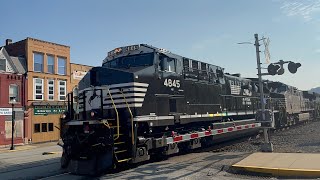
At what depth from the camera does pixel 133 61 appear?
37.9ft

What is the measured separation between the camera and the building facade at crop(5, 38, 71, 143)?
30.2 meters

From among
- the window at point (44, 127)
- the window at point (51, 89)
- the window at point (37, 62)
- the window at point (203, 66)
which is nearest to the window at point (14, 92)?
the window at point (37, 62)

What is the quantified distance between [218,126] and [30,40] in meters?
22.8

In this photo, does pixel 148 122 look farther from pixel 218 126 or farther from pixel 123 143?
pixel 218 126

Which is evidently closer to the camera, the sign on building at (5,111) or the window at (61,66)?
the sign on building at (5,111)

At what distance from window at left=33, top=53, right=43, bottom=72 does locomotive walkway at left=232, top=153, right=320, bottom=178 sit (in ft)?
84.8

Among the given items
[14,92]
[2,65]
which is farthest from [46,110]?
[2,65]

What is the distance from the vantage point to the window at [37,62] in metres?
31.1

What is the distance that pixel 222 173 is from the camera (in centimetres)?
885

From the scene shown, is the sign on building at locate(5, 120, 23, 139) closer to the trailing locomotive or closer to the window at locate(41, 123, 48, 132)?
the window at locate(41, 123, 48, 132)

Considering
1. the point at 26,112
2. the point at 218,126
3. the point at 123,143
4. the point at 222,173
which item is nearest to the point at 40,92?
the point at 26,112

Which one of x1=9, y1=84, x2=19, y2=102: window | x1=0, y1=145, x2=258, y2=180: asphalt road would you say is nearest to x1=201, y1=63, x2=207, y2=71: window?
x1=0, y1=145, x2=258, y2=180: asphalt road

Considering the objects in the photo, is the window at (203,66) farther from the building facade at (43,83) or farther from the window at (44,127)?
the window at (44,127)

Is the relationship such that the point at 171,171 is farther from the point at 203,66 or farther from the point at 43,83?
the point at 43,83
